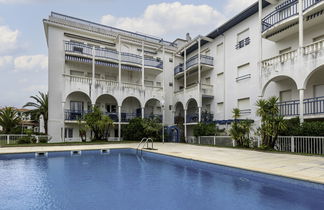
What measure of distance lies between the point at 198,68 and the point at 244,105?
651 cm

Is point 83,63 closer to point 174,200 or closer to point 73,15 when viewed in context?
point 73,15

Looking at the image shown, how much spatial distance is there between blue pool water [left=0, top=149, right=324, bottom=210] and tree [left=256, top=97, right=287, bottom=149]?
6.03m

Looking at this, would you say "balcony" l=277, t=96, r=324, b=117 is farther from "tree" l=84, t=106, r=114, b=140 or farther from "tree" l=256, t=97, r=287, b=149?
"tree" l=84, t=106, r=114, b=140

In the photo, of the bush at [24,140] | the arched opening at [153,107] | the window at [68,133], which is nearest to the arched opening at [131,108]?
A: the arched opening at [153,107]

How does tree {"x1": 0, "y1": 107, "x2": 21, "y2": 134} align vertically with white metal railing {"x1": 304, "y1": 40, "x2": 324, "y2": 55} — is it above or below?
below

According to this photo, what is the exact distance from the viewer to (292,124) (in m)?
12.3

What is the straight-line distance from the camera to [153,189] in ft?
20.6

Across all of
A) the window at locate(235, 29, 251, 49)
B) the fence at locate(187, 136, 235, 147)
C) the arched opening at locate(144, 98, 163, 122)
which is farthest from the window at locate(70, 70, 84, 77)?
the window at locate(235, 29, 251, 49)

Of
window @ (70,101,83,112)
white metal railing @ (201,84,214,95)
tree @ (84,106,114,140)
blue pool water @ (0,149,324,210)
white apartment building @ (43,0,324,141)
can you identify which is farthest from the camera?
white metal railing @ (201,84,214,95)

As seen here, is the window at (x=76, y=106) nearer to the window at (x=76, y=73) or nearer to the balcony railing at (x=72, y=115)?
the balcony railing at (x=72, y=115)

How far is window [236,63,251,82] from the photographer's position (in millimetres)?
18492

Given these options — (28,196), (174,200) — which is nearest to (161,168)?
(174,200)

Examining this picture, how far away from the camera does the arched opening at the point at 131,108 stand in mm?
24266

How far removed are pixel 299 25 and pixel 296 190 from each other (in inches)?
463
